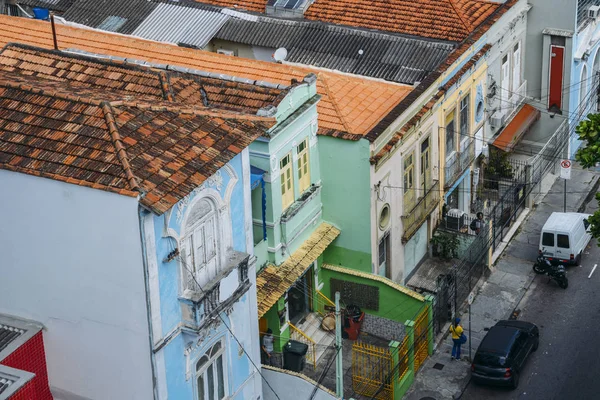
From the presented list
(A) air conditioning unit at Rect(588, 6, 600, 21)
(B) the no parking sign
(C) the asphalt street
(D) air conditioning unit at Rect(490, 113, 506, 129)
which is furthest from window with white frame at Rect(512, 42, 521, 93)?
(C) the asphalt street

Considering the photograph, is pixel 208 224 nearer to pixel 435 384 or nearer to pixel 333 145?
pixel 333 145

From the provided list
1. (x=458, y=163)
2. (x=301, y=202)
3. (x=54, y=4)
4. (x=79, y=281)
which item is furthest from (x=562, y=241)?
(x=54, y=4)

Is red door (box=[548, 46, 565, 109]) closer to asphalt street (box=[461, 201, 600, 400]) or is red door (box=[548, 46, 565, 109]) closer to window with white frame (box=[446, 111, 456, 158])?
asphalt street (box=[461, 201, 600, 400])

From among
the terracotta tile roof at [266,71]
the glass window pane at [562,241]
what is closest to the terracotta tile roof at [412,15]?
the terracotta tile roof at [266,71]

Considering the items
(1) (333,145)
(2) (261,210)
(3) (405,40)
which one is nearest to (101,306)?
(2) (261,210)

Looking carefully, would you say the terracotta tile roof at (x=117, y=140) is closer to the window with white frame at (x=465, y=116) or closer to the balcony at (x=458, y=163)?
the balcony at (x=458, y=163)

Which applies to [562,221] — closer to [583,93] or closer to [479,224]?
[479,224]
